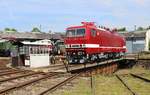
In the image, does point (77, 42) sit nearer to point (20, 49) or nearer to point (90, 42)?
point (90, 42)

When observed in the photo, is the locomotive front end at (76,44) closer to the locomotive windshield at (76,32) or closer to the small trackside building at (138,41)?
the locomotive windshield at (76,32)

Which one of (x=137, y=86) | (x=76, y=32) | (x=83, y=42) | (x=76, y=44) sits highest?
(x=76, y=32)

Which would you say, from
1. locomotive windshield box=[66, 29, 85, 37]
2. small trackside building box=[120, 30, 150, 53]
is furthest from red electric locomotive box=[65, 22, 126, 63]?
small trackside building box=[120, 30, 150, 53]

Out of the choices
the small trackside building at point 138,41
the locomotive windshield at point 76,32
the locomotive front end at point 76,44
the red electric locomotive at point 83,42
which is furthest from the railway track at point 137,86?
the small trackside building at point 138,41

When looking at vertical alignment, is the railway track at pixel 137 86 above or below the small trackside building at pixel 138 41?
below

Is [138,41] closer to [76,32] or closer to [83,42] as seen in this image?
[76,32]

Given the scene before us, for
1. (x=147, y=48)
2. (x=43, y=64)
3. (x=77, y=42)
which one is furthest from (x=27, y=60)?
(x=147, y=48)

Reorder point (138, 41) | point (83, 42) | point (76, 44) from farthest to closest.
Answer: point (138, 41) → point (76, 44) → point (83, 42)

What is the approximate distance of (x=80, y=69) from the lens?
2889cm

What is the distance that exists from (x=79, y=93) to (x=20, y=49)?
887 inches

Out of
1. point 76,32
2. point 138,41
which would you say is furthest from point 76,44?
point 138,41

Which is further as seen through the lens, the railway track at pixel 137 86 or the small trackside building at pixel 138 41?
the small trackside building at pixel 138 41

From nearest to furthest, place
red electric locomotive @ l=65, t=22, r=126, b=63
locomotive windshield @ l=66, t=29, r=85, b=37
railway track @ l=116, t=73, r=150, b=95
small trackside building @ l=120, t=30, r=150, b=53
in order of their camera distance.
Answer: railway track @ l=116, t=73, r=150, b=95 → red electric locomotive @ l=65, t=22, r=126, b=63 → locomotive windshield @ l=66, t=29, r=85, b=37 → small trackside building @ l=120, t=30, r=150, b=53

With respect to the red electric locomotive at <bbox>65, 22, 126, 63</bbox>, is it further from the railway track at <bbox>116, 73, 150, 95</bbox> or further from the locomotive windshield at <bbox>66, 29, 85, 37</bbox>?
the railway track at <bbox>116, 73, 150, 95</bbox>
